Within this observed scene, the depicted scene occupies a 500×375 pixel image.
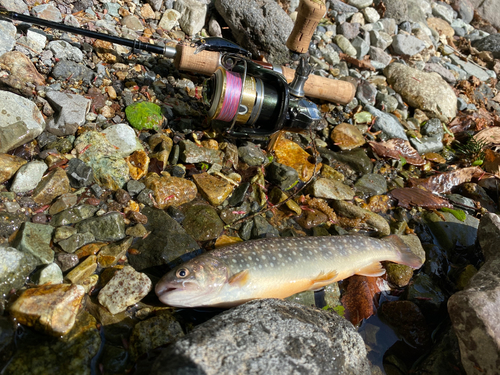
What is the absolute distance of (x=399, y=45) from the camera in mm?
8875

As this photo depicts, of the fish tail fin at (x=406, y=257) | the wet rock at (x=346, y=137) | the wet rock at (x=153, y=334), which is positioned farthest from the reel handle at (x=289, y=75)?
the wet rock at (x=153, y=334)

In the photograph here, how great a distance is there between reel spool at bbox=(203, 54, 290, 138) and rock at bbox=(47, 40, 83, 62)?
2.20 m

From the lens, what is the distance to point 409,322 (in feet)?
13.3

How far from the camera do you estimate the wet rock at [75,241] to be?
3.66 metres

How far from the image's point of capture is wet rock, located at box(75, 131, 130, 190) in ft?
14.4

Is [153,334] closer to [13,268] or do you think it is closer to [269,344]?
[269,344]

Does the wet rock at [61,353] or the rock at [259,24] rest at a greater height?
the rock at [259,24]

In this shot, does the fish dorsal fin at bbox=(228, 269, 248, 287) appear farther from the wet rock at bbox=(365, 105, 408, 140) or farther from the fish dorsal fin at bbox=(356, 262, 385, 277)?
the wet rock at bbox=(365, 105, 408, 140)

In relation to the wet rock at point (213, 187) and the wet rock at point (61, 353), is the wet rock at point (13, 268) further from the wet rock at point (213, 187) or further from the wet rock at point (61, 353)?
the wet rock at point (213, 187)

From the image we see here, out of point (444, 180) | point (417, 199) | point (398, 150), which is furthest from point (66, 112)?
point (444, 180)

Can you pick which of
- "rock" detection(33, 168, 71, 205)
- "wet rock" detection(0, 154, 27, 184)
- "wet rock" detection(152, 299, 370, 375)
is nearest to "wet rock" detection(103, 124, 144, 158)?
"rock" detection(33, 168, 71, 205)

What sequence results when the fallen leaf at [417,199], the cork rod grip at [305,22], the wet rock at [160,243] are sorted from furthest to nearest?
the fallen leaf at [417,199] < the cork rod grip at [305,22] < the wet rock at [160,243]

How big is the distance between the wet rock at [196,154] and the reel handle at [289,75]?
1.32 meters

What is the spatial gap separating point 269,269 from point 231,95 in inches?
84.6
